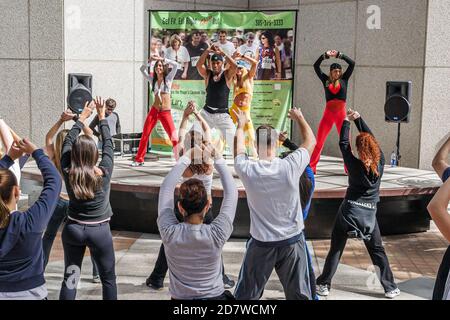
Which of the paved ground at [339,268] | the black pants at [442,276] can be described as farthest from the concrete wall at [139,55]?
the black pants at [442,276]

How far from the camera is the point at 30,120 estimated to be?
37.3 feet

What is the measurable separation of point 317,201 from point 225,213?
14.4ft

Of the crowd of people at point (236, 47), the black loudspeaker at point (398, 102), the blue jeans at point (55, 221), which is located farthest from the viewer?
the crowd of people at point (236, 47)

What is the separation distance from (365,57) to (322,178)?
10.7ft

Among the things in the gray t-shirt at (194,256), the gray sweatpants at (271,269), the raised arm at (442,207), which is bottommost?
the gray sweatpants at (271,269)

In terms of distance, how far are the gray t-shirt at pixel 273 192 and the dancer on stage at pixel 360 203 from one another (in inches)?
54.6

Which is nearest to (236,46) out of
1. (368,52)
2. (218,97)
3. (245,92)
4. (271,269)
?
(245,92)

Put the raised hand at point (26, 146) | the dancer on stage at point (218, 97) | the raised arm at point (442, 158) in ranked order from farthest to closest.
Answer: the dancer on stage at point (218, 97) → the raised arm at point (442, 158) → the raised hand at point (26, 146)

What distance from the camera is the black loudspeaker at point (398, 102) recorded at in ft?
31.3

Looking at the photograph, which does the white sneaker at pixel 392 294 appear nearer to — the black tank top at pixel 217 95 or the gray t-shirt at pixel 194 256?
the gray t-shirt at pixel 194 256

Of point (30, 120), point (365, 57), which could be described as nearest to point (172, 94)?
point (30, 120)

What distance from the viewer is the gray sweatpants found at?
4.45 metres
